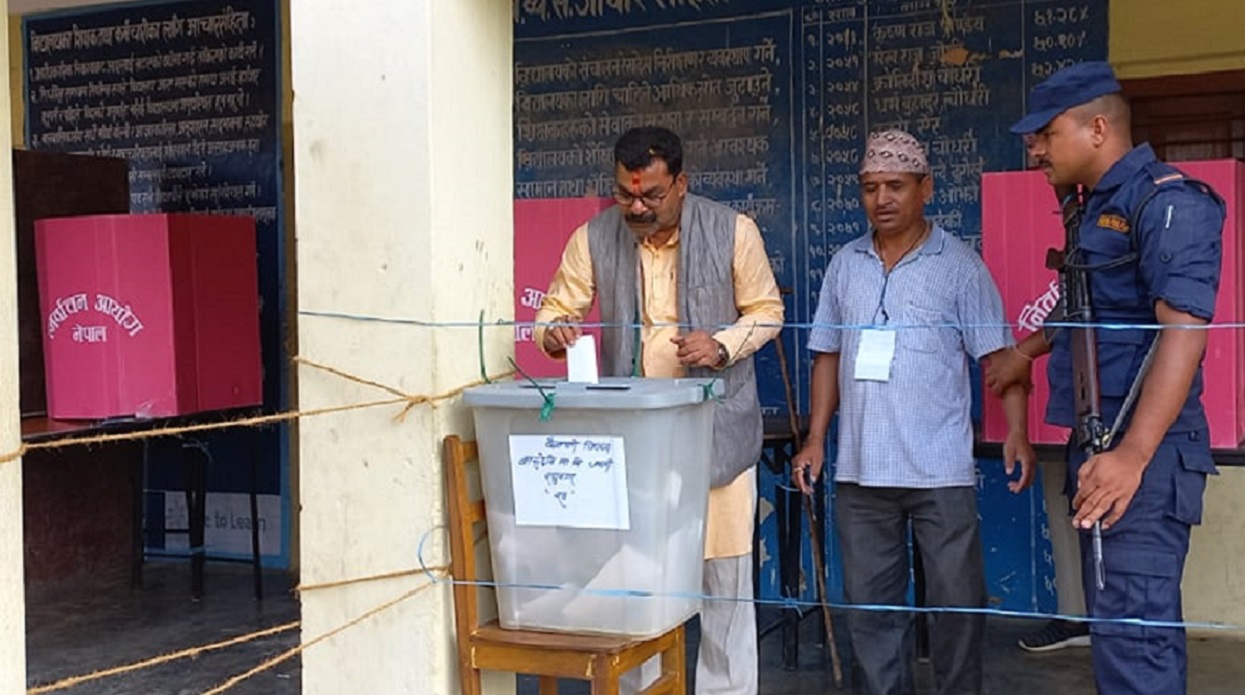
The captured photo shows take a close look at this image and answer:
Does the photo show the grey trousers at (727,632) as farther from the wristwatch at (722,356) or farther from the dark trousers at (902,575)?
the wristwatch at (722,356)

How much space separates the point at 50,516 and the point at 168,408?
0.97 metres

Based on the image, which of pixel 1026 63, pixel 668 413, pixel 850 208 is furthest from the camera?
pixel 850 208

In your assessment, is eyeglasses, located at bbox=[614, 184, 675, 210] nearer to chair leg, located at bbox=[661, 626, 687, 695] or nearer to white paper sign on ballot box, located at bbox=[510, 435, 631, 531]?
white paper sign on ballot box, located at bbox=[510, 435, 631, 531]

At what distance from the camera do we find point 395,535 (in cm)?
267

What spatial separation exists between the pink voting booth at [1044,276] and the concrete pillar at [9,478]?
8.96 feet

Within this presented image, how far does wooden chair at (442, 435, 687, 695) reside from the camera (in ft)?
8.17

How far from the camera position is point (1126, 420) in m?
2.71

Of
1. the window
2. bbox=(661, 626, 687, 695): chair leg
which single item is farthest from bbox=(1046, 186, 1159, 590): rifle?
the window

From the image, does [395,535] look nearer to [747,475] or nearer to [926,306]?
[747,475]

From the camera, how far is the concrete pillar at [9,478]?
6.34ft

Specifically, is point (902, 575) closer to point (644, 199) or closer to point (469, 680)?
point (644, 199)

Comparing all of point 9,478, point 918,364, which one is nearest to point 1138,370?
point 918,364

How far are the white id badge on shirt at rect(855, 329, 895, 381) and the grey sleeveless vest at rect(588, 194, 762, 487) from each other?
1.16ft

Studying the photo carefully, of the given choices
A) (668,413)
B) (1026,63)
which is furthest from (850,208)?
(668,413)
